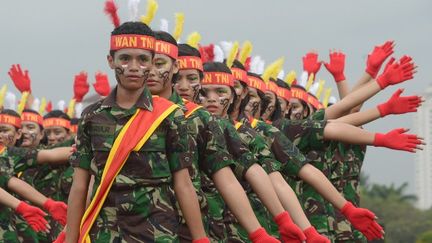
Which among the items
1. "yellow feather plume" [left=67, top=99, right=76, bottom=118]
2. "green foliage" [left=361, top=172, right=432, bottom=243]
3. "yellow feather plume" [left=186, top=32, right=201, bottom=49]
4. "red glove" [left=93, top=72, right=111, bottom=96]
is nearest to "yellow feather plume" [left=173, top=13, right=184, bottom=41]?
"yellow feather plume" [left=186, top=32, right=201, bottom=49]

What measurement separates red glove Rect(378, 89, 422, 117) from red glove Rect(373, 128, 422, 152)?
437 millimetres

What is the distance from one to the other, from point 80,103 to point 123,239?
12214 millimetres

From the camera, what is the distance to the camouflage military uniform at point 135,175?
7613 mm

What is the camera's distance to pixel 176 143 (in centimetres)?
781

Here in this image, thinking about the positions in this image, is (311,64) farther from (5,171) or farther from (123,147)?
(123,147)

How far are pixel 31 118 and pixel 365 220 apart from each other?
7200 millimetres

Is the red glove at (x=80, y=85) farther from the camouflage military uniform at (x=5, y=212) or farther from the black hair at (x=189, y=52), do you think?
the black hair at (x=189, y=52)

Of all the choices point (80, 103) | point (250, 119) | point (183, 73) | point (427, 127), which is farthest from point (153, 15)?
point (427, 127)

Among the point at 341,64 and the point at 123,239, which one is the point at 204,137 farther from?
the point at 341,64

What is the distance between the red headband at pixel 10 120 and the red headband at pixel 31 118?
1920mm

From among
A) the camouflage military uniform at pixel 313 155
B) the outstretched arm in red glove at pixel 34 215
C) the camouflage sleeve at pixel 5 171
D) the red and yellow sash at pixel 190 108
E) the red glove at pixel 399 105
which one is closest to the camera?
the red and yellow sash at pixel 190 108

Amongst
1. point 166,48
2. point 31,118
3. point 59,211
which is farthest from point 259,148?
point 31,118

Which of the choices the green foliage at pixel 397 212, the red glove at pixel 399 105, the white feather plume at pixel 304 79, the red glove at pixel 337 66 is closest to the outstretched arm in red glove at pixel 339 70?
the red glove at pixel 337 66

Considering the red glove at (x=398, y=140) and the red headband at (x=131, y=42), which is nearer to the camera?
the red headband at (x=131, y=42)
